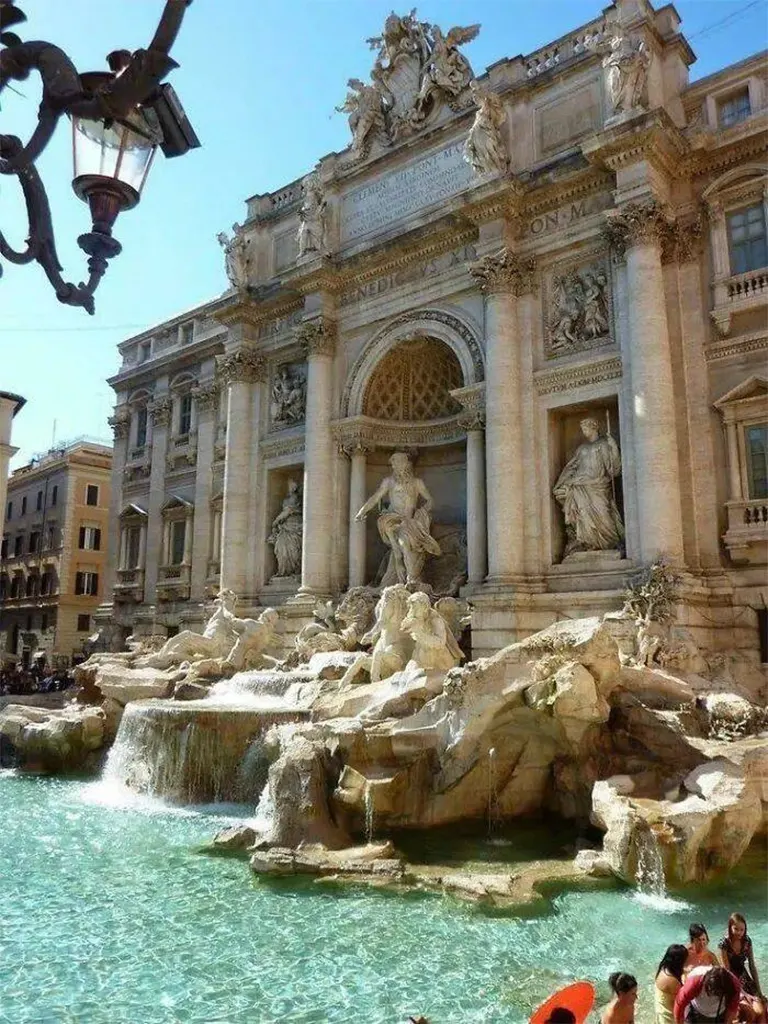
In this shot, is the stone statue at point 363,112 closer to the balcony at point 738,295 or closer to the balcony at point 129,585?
the balcony at point 738,295

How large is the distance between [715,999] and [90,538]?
37.1m

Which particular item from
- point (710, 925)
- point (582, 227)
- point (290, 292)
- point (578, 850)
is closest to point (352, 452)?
point (290, 292)

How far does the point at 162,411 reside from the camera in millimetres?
26453

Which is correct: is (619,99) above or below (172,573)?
above

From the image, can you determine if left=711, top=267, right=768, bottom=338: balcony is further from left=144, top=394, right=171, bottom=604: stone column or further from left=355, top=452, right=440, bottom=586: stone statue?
left=144, top=394, right=171, bottom=604: stone column

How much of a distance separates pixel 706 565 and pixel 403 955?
9.88 m

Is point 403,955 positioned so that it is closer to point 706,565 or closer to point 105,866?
point 105,866

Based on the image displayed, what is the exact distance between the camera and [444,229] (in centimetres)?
1784

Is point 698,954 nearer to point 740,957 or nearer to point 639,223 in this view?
point 740,957

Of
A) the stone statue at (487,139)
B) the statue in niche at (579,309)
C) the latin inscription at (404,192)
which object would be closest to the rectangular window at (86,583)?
the latin inscription at (404,192)

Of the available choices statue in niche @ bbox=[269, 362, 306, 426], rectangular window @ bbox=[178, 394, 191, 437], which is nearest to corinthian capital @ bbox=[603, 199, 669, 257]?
statue in niche @ bbox=[269, 362, 306, 426]

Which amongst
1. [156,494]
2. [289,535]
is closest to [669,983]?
[289,535]

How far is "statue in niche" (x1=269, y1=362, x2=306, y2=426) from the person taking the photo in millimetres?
21031

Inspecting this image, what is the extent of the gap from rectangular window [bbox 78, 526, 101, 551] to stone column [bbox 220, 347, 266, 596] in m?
18.2
